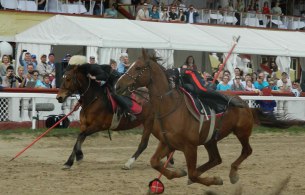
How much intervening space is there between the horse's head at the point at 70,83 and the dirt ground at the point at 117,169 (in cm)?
113

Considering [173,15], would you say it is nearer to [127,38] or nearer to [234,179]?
[127,38]

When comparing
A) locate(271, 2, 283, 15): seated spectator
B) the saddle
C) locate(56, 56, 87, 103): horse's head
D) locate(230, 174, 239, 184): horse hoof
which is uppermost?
locate(271, 2, 283, 15): seated spectator

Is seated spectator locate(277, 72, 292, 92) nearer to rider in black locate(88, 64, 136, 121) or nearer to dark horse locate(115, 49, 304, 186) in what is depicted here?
rider in black locate(88, 64, 136, 121)

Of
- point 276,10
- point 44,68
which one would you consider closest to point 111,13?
point 44,68

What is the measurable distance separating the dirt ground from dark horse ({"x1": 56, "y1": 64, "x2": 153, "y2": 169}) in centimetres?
51

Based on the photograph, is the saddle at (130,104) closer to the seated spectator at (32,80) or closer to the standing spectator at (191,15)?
the seated spectator at (32,80)

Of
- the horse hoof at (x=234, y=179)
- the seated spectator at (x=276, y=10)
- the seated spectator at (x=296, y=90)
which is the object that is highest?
the seated spectator at (x=276, y=10)

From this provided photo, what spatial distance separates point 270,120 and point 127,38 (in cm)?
1210

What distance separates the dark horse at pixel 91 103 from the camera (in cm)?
1334

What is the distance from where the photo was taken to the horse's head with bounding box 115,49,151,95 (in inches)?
396

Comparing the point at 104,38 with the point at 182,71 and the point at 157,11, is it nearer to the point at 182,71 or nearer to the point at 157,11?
the point at 157,11

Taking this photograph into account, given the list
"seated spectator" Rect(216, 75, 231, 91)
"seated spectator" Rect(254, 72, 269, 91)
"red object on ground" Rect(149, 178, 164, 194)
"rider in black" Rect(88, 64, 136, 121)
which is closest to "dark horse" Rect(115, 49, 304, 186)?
"red object on ground" Rect(149, 178, 164, 194)

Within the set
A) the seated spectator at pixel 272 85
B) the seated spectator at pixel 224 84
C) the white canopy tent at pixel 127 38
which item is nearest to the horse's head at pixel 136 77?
the seated spectator at pixel 224 84

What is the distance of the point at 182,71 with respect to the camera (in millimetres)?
11148
